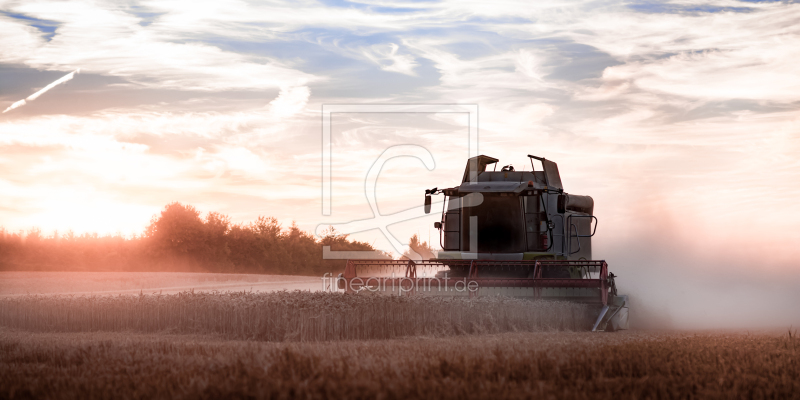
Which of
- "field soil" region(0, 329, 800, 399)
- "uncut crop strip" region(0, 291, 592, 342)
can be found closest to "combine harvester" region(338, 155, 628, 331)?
"uncut crop strip" region(0, 291, 592, 342)

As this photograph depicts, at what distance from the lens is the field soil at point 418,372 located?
20.0ft

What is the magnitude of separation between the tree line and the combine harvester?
35.8 metres

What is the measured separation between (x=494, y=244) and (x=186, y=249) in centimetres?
4688

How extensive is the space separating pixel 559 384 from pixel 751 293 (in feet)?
63.0

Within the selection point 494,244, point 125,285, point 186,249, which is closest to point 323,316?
point 494,244

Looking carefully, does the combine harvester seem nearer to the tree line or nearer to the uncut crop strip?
the uncut crop strip

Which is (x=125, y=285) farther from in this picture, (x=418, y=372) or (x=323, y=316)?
(x=418, y=372)

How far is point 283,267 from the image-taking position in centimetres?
6462

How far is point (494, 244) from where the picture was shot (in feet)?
56.4

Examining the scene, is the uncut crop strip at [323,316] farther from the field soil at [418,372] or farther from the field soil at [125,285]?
the field soil at [125,285]

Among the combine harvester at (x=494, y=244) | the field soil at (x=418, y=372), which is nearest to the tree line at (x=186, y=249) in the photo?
the combine harvester at (x=494, y=244)

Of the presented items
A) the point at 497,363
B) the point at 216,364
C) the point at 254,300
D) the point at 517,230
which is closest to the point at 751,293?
the point at 517,230

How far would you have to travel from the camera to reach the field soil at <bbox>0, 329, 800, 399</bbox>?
6.09m

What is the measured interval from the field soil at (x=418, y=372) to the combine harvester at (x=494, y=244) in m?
6.25
